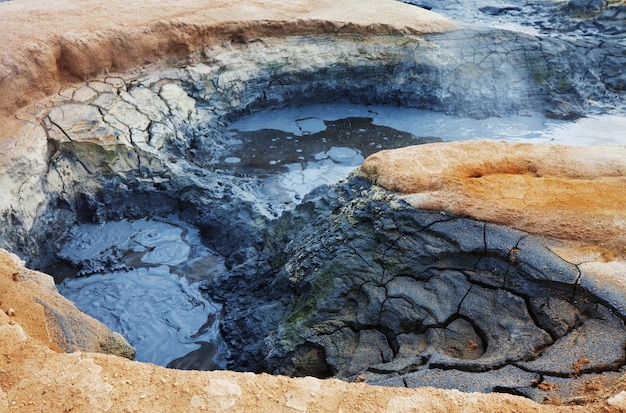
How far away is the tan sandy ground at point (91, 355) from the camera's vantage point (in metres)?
2.04

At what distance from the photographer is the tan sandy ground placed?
2.04m

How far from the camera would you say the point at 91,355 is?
2250 mm

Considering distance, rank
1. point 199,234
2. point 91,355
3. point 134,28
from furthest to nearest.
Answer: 1. point 134,28
2. point 199,234
3. point 91,355

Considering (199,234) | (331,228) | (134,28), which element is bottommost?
(199,234)

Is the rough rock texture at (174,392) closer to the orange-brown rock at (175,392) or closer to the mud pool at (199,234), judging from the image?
the orange-brown rock at (175,392)

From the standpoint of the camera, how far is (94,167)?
192 inches

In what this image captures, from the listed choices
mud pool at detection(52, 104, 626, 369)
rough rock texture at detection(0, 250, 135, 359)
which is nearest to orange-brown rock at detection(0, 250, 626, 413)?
rough rock texture at detection(0, 250, 135, 359)

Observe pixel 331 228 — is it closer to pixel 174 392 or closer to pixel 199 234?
pixel 174 392

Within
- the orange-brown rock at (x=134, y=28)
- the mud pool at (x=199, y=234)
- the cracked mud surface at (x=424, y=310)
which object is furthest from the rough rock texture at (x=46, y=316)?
the orange-brown rock at (x=134, y=28)

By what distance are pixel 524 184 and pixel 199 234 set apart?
2.81 meters

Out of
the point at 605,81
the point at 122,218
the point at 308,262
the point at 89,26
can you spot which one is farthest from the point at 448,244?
the point at 605,81

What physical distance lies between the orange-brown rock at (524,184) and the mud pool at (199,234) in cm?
175

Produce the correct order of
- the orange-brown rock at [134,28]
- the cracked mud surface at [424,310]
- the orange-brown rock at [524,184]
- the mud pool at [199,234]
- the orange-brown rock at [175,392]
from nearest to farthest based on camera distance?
the orange-brown rock at [175,392], the cracked mud surface at [424,310], the orange-brown rock at [524,184], the mud pool at [199,234], the orange-brown rock at [134,28]

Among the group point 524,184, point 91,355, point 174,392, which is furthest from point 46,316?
point 524,184
